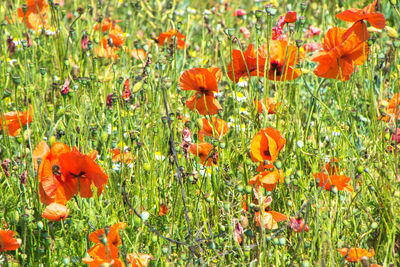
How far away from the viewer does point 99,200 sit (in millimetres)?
1961

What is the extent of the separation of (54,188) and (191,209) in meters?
0.51

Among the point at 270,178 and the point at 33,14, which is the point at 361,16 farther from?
the point at 33,14

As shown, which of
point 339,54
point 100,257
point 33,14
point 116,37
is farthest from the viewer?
point 33,14

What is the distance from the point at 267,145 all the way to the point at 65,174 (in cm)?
60

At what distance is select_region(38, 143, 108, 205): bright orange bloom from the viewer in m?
1.45

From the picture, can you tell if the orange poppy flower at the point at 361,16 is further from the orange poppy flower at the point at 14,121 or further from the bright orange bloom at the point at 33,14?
the bright orange bloom at the point at 33,14

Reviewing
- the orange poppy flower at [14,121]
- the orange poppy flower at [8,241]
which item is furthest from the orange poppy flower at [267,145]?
the orange poppy flower at [14,121]

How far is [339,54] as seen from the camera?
1.77 m

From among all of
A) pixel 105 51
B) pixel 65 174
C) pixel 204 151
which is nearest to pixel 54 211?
pixel 65 174

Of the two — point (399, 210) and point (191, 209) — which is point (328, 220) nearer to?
point (399, 210)

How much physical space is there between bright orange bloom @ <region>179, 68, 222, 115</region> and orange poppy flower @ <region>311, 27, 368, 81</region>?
0.33m

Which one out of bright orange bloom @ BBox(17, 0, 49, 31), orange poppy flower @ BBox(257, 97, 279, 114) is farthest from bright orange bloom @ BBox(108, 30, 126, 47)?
orange poppy flower @ BBox(257, 97, 279, 114)

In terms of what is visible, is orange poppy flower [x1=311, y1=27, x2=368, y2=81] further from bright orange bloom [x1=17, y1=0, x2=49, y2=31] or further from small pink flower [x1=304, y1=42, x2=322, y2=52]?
bright orange bloom [x1=17, y1=0, x2=49, y2=31]

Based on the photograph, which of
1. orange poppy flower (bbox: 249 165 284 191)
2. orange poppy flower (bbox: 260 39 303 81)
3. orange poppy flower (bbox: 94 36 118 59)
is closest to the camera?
orange poppy flower (bbox: 249 165 284 191)
